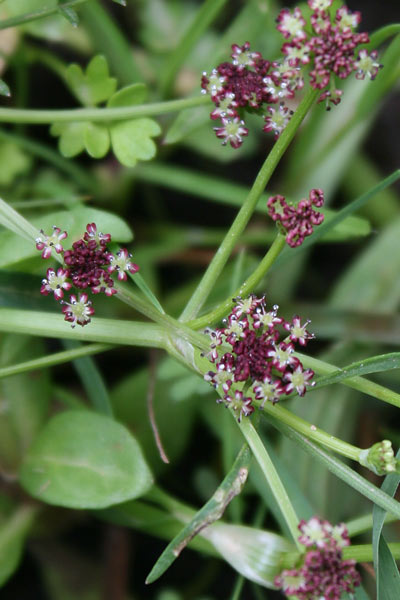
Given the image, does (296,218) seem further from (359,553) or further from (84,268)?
(359,553)

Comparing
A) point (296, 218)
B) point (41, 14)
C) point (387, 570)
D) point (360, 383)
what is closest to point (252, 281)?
point (296, 218)

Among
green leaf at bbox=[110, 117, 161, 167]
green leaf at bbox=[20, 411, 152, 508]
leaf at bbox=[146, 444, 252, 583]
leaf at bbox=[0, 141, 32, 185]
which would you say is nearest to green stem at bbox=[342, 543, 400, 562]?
leaf at bbox=[146, 444, 252, 583]

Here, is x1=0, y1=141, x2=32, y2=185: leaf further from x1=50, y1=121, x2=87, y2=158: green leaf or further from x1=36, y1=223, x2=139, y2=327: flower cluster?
x1=36, y1=223, x2=139, y2=327: flower cluster

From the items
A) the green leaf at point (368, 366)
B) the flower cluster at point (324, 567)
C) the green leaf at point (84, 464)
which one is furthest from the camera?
the green leaf at point (84, 464)

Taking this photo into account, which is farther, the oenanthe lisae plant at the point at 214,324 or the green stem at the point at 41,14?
the green stem at the point at 41,14

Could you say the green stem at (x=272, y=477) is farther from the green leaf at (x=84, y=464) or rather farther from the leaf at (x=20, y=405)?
the leaf at (x=20, y=405)

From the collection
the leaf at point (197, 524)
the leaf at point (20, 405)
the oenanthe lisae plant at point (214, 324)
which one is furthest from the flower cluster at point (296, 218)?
the leaf at point (20, 405)

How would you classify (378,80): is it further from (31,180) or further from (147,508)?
(147,508)
